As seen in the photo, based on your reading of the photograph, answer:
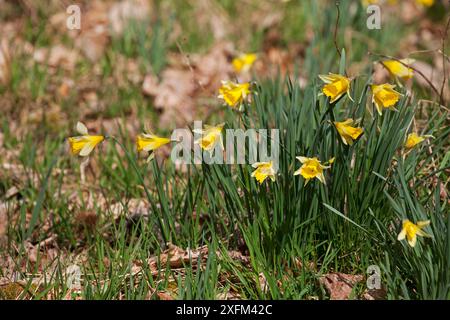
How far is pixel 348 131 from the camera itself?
2.26m

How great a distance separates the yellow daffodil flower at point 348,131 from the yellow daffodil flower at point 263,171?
0.84ft

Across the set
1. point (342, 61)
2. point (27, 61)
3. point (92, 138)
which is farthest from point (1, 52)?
point (342, 61)

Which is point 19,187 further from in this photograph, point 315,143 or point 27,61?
point 315,143

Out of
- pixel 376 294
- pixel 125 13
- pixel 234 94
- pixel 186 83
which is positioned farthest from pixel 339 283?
pixel 125 13

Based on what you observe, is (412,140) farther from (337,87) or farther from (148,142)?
(148,142)

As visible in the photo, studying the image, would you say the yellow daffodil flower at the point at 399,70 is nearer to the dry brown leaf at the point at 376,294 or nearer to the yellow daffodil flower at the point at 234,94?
the yellow daffodil flower at the point at 234,94

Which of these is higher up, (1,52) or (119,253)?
(1,52)

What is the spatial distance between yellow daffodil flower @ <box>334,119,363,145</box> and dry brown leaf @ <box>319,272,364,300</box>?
0.46 m

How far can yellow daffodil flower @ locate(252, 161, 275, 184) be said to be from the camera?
7.51 ft

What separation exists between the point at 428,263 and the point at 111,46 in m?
A: 3.12

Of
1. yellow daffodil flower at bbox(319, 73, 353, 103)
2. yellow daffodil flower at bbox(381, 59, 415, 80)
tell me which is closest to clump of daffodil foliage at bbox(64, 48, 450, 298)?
yellow daffodil flower at bbox(319, 73, 353, 103)

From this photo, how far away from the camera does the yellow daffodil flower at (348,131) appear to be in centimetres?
224

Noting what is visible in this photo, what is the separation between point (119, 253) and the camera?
2.48 metres
